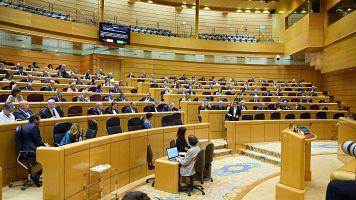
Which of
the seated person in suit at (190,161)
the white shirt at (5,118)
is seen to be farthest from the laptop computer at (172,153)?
the white shirt at (5,118)

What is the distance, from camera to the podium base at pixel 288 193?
418cm

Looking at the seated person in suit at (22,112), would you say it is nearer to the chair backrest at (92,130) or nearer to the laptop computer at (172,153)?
the chair backrest at (92,130)

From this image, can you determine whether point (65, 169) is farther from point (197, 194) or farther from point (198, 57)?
point (198, 57)

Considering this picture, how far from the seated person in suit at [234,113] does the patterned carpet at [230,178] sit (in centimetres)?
149

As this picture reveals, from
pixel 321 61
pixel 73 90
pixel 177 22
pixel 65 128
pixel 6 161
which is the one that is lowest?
pixel 6 161

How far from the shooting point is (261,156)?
27.5 feet

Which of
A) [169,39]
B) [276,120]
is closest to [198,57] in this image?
[169,39]

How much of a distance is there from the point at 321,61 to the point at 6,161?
15277 mm

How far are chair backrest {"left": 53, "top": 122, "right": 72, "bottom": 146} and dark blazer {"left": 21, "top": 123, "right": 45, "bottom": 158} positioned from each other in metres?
0.45

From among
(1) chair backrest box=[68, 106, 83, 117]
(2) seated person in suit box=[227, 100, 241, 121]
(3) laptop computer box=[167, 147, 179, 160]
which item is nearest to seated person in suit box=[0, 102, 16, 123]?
(1) chair backrest box=[68, 106, 83, 117]

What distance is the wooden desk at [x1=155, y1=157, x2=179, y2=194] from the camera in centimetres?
575

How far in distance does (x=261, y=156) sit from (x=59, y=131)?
5.06 metres

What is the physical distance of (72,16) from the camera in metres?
17.3

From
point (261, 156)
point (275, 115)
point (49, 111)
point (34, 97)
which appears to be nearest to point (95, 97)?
point (34, 97)
